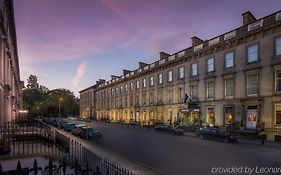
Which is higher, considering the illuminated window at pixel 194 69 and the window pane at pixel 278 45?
the window pane at pixel 278 45

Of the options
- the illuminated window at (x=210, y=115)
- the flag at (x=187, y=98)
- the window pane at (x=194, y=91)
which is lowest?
the illuminated window at (x=210, y=115)

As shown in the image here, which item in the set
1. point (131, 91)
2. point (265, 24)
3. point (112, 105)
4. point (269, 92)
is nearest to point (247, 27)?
point (265, 24)

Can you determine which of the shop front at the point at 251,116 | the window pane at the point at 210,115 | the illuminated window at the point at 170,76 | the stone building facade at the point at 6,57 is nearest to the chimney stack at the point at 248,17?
the shop front at the point at 251,116

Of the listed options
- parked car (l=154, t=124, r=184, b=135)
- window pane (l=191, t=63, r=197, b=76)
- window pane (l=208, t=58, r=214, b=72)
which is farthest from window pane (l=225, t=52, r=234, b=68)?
parked car (l=154, t=124, r=184, b=135)

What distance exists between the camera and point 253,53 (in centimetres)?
2717

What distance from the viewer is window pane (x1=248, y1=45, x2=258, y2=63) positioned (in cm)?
2683

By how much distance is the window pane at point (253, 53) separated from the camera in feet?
88.0

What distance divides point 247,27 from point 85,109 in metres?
77.5

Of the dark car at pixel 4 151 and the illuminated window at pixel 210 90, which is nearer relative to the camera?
the dark car at pixel 4 151

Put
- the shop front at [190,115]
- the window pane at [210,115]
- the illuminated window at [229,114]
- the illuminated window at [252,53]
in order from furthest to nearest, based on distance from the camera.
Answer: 1. the shop front at [190,115]
2. the window pane at [210,115]
3. the illuminated window at [229,114]
4. the illuminated window at [252,53]

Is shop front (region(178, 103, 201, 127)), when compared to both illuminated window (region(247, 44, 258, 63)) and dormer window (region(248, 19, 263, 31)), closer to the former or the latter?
illuminated window (region(247, 44, 258, 63))

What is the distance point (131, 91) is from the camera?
56875 millimetres

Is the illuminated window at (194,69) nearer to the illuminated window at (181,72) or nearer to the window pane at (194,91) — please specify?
A: the window pane at (194,91)

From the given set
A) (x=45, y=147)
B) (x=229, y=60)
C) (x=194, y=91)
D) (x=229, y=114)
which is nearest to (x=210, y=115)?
(x=229, y=114)
